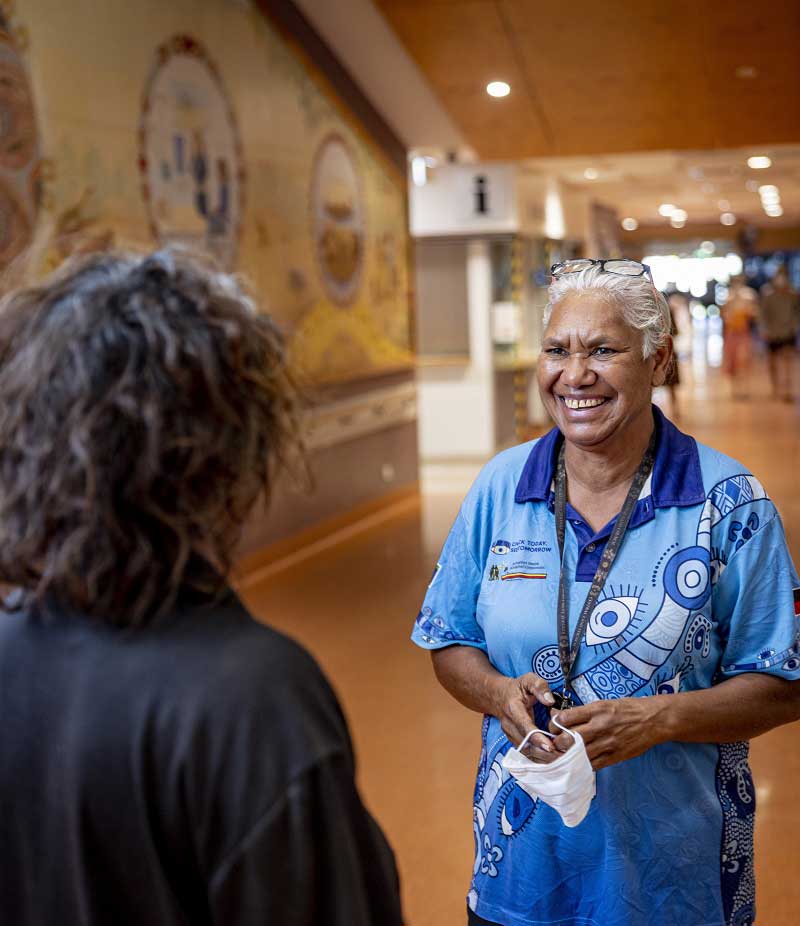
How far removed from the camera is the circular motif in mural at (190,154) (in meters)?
6.31

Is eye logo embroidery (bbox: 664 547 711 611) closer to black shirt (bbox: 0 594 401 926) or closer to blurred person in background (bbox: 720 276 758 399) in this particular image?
black shirt (bbox: 0 594 401 926)

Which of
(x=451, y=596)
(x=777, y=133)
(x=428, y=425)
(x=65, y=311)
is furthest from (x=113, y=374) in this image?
(x=428, y=425)

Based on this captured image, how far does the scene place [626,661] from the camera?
168 cm

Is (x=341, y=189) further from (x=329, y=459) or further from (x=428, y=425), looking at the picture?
(x=428, y=425)

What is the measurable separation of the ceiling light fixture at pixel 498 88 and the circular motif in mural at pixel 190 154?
9.11 feet

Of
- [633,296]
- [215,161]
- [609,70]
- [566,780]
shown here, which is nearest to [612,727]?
[566,780]

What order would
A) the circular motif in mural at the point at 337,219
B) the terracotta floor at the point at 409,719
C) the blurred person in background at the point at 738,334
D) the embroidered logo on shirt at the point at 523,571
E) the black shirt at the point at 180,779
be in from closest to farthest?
the black shirt at the point at 180,779
the embroidered logo on shirt at the point at 523,571
the terracotta floor at the point at 409,719
the circular motif in mural at the point at 337,219
the blurred person in background at the point at 738,334

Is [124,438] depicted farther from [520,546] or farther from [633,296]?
[633,296]

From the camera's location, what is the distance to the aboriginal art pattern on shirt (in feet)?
5.46

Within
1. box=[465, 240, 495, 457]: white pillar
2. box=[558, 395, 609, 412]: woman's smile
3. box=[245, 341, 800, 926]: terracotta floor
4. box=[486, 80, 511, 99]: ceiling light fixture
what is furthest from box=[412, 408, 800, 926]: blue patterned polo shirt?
box=[465, 240, 495, 457]: white pillar

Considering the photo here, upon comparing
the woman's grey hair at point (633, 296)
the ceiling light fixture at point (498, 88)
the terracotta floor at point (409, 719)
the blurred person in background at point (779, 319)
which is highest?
the ceiling light fixture at point (498, 88)

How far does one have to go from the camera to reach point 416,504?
1012cm

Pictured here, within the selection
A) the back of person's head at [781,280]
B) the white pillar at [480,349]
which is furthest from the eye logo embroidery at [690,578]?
the back of person's head at [781,280]

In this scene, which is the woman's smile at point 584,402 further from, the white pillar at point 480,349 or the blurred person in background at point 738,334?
the blurred person in background at point 738,334
